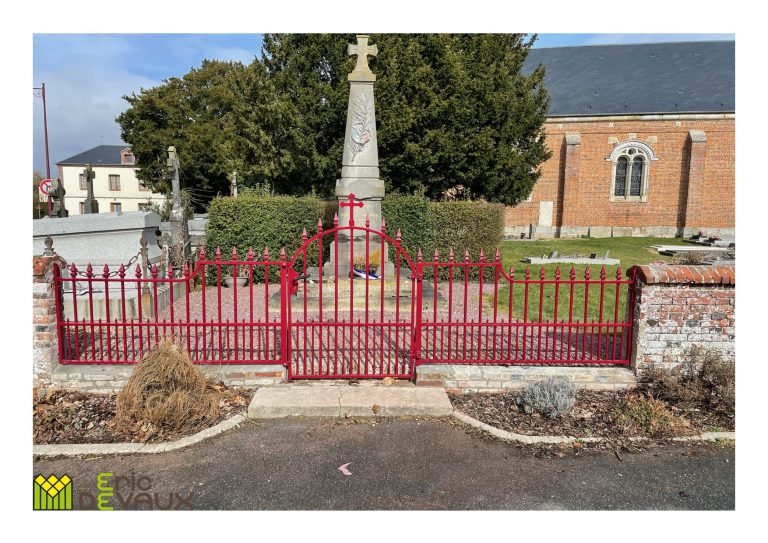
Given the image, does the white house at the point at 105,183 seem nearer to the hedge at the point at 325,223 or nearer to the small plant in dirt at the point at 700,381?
the hedge at the point at 325,223

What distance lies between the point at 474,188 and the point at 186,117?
25.1 meters

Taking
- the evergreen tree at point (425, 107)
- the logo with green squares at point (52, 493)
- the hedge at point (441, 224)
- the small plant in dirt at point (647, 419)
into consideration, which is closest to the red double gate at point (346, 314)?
the hedge at point (441, 224)

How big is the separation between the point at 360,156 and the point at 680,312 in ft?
20.3

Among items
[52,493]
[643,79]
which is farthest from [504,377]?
[643,79]

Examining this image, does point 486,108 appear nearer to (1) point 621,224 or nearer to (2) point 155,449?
(2) point 155,449

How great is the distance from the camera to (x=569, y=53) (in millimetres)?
29594

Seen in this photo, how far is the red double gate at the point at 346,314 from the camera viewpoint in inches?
194

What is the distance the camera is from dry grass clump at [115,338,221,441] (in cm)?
411

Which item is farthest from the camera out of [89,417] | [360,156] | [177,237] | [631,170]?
[631,170]

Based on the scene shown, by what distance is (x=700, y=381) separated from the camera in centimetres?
484

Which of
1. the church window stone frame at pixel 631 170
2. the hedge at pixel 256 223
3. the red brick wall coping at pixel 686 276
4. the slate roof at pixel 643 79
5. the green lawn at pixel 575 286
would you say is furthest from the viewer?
the church window stone frame at pixel 631 170

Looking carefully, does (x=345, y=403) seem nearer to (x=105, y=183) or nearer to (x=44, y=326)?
(x=44, y=326)

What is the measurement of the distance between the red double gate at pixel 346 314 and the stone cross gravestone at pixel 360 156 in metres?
0.21

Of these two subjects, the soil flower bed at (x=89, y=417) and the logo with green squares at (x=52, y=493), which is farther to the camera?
the soil flower bed at (x=89, y=417)
